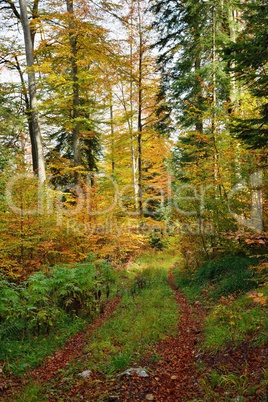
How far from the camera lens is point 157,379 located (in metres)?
4.27

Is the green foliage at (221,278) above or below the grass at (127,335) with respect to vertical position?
above

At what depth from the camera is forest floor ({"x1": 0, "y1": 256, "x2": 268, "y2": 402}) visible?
3740 mm

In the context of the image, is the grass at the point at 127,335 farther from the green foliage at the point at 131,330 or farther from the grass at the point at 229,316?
the grass at the point at 229,316

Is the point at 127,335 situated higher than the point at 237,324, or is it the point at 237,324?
the point at 237,324

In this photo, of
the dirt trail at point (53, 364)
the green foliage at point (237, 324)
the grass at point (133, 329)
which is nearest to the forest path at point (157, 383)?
the grass at point (133, 329)

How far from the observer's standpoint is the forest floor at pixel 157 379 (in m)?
3.74

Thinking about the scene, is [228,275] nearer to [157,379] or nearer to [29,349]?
[157,379]

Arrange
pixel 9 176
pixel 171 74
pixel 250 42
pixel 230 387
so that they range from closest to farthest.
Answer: pixel 230 387
pixel 250 42
pixel 9 176
pixel 171 74

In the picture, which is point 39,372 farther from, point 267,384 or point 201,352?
point 267,384

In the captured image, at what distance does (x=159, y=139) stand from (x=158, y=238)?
6.24 metres

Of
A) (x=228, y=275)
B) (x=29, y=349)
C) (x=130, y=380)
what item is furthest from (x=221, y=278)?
(x=29, y=349)

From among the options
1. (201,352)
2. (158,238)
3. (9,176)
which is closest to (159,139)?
(158,238)

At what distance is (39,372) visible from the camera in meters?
4.59

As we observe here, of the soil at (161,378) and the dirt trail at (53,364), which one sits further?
the dirt trail at (53,364)
